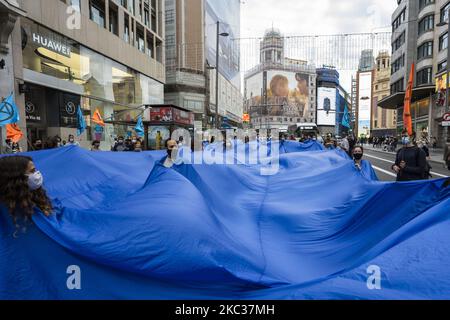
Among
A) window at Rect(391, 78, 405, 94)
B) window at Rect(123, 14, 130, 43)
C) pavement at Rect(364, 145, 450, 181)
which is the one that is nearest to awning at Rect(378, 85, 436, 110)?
window at Rect(391, 78, 405, 94)

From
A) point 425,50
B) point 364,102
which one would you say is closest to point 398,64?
point 425,50

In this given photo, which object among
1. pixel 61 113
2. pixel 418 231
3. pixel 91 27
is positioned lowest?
pixel 418 231

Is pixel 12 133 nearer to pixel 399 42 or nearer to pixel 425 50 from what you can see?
pixel 425 50

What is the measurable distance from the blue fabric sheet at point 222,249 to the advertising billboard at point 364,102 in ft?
395

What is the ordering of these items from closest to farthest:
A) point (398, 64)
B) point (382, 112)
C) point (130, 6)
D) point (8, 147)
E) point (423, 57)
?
point (8, 147) < point (130, 6) < point (423, 57) < point (398, 64) < point (382, 112)

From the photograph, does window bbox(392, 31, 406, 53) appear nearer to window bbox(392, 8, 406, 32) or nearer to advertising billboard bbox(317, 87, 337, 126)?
window bbox(392, 8, 406, 32)

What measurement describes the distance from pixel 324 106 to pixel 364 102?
53.5 feet

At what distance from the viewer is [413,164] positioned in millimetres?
6371

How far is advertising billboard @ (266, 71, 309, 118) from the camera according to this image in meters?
127

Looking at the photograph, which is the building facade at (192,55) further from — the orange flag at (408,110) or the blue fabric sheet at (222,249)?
the blue fabric sheet at (222,249)

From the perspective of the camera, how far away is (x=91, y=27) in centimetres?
2159
